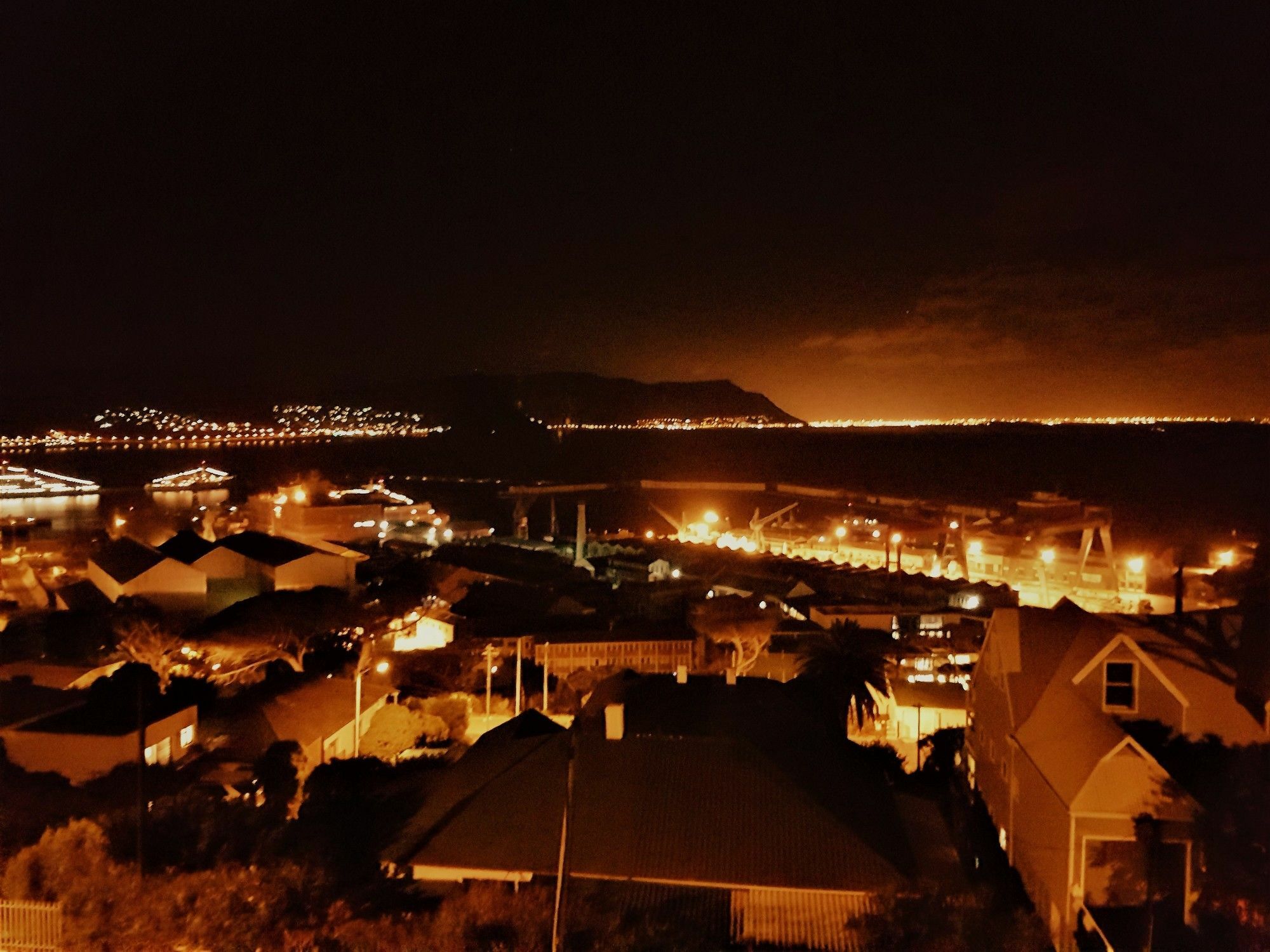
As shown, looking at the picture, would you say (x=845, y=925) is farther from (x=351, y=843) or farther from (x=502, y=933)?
(x=351, y=843)

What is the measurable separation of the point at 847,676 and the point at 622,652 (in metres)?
3.73

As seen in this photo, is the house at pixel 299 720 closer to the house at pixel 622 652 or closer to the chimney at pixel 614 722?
the house at pixel 622 652

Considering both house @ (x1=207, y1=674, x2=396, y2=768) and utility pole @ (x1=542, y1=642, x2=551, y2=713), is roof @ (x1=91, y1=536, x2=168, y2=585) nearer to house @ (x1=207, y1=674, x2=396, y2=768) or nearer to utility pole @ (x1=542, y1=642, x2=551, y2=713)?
house @ (x1=207, y1=674, x2=396, y2=768)

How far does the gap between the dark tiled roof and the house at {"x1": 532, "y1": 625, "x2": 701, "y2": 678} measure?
26.1 feet

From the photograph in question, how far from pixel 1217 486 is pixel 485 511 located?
60376 millimetres

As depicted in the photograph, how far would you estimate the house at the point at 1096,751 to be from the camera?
6363mm

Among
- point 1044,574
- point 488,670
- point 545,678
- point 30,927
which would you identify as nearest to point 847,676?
point 545,678

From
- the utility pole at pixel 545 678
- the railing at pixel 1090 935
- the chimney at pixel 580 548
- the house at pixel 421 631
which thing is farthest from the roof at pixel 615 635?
the chimney at pixel 580 548

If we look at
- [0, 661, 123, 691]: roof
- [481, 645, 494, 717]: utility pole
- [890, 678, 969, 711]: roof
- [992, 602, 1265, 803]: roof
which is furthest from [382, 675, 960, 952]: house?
[0, 661, 123, 691]: roof

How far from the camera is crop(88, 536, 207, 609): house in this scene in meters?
18.6

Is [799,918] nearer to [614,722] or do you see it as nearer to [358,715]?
[614,722]

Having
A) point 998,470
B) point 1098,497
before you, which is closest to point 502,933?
point 1098,497

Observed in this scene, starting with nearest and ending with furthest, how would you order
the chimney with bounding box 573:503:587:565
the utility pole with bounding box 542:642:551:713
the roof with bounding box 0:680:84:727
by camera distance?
the roof with bounding box 0:680:84:727, the utility pole with bounding box 542:642:551:713, the chimney with bounding box 573:503:587:565

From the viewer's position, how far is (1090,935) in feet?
21.0
